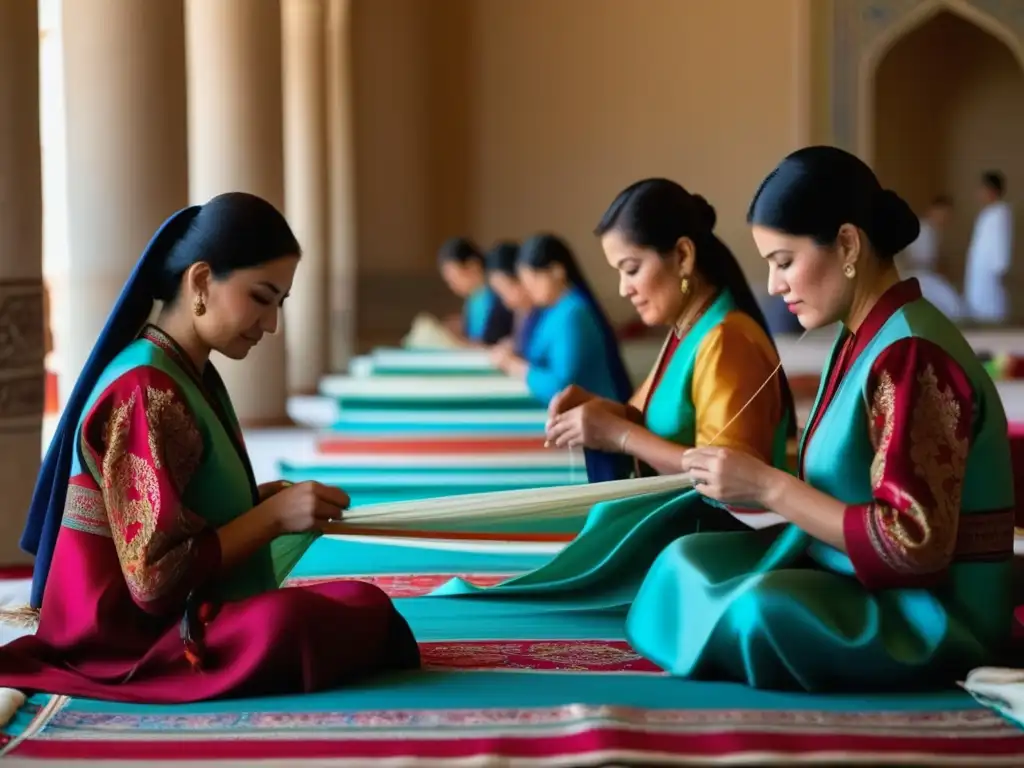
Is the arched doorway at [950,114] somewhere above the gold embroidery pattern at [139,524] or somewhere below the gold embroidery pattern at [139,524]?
above

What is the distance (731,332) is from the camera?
355 cm

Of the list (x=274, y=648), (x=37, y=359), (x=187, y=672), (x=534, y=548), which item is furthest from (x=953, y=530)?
(x=37, y=359)

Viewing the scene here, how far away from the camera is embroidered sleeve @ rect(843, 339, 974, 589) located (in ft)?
8.61

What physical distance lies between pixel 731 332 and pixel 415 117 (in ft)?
38.8

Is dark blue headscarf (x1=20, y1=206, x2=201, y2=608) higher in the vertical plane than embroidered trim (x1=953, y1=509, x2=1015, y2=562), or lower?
higher

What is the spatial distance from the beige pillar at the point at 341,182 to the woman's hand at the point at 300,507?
34.6 ft

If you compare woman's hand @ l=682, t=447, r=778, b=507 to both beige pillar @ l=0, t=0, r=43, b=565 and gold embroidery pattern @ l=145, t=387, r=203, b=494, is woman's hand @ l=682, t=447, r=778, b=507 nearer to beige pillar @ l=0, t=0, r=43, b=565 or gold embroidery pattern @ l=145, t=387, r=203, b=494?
gold embroidery pattern @ l=145, t=387, r=203, b=494

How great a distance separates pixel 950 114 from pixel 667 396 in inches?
→ 588

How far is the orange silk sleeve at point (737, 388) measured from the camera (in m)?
3.43

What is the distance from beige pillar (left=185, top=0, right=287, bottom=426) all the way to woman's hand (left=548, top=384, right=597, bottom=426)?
15.3 feet

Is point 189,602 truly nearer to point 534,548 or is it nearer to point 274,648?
point 274,648

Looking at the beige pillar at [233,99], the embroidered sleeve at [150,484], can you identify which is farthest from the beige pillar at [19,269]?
the beige pillar at [233,99]

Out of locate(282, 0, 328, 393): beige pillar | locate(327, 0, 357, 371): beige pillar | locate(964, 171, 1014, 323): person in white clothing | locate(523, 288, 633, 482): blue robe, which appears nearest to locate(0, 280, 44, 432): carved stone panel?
locate(523, 288, 633, 482): blue robe

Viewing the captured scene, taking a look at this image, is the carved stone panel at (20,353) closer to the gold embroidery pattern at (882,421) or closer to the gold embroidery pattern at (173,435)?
the gold embroidery pattern at (173,435)
